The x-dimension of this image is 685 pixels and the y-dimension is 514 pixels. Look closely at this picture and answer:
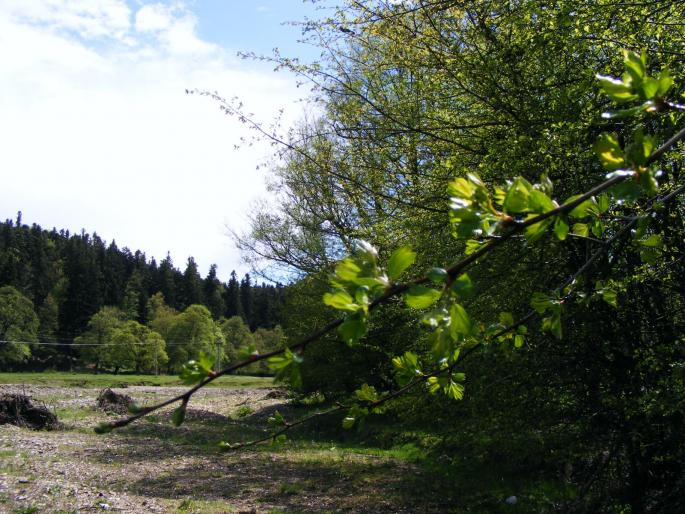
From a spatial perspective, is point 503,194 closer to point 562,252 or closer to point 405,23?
point 562,252

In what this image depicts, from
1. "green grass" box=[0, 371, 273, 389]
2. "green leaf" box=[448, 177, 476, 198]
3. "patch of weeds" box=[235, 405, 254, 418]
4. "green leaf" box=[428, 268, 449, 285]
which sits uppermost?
"green leaf" box=[448, 177, 476, 198]

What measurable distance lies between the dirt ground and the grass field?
0.07 ft

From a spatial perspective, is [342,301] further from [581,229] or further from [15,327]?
[15,327]

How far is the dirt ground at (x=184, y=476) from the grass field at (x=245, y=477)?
0.02 m

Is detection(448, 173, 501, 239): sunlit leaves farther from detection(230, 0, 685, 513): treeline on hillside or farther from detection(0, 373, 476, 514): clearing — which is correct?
detection(0, 373, 476, 514): clearing

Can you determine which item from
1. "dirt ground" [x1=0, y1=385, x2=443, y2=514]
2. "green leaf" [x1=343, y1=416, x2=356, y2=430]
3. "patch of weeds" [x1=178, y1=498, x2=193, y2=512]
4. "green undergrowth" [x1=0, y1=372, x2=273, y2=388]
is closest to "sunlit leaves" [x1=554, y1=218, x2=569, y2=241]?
"green leaf" [x1=343, y1=416, x2=356, y2=430]

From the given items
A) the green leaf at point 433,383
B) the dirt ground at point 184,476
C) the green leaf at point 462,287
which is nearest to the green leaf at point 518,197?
the green leaf at point 462,287

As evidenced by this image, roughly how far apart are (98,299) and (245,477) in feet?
246

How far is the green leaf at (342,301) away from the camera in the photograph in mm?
981

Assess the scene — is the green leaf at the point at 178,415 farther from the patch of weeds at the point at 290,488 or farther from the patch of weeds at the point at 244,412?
the patch of weeds at the point at 290,488

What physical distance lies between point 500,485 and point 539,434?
3.68 m

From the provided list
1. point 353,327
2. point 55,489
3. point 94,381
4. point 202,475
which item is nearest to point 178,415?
point 353,327

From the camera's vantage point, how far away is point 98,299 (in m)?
80.1

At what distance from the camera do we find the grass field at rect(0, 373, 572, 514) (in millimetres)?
9078
